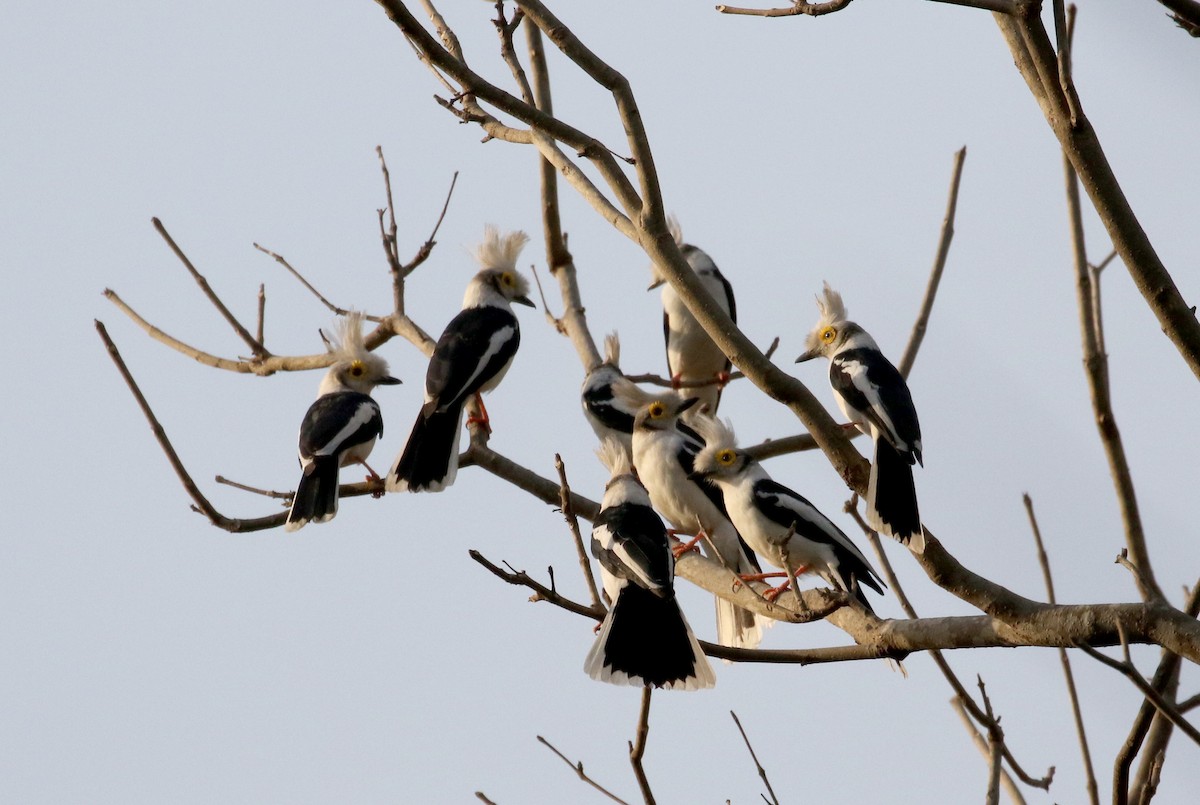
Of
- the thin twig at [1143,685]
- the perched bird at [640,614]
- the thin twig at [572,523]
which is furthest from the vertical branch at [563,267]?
the thin twig at [1143,685]

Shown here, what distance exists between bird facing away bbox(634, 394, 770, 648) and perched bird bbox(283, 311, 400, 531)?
1.51 meters

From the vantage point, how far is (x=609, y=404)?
815 centimetres

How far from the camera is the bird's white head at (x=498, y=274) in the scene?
8742 millimetres

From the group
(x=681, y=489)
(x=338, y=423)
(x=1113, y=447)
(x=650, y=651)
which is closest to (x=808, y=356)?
(x=681, y=489)

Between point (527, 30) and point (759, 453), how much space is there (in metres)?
2.63

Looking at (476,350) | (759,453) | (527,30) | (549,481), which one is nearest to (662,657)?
(549,481)

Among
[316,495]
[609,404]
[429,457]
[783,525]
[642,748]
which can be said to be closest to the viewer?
[642,748]

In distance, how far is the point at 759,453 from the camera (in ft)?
23.0

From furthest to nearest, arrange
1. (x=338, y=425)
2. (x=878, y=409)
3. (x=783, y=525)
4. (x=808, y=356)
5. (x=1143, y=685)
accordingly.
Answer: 1. (x=808, y=356)
2. (x=338, y=425)
3. (x=783, y=525)
4. (x=878, y=409)
5. (x=1143, y=685)

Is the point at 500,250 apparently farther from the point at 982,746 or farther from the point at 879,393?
the point at 982,746

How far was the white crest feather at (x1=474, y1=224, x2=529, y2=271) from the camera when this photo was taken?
353 inches

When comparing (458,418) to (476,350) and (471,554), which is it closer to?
(476,350)

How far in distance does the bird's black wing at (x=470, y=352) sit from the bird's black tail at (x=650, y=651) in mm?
2291

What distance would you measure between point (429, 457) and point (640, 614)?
1.97 metres
